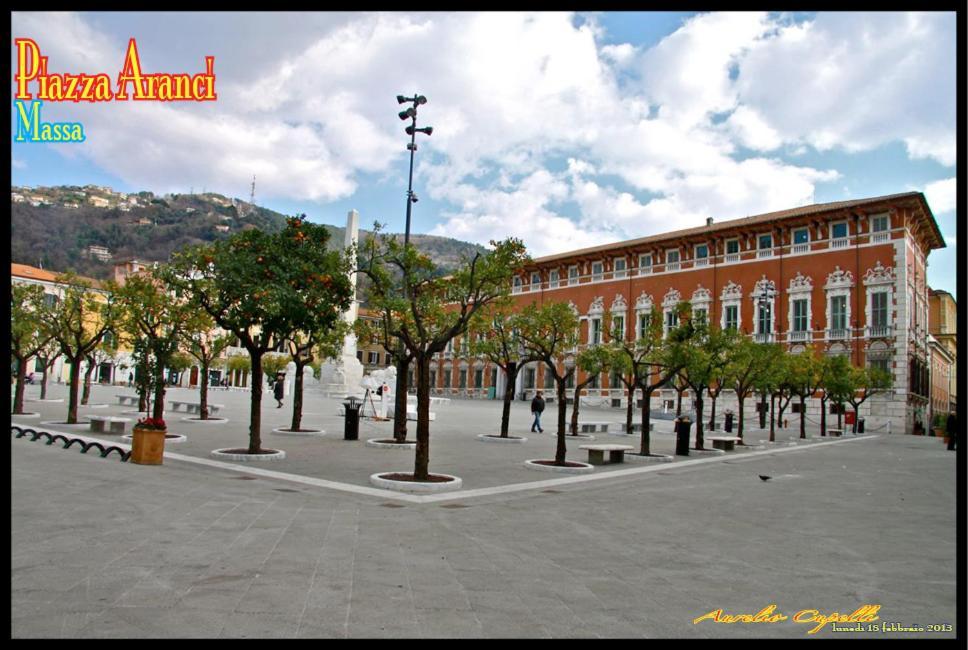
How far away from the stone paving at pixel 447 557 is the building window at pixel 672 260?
161ft

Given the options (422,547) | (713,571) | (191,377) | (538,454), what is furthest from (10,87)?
(191,377)

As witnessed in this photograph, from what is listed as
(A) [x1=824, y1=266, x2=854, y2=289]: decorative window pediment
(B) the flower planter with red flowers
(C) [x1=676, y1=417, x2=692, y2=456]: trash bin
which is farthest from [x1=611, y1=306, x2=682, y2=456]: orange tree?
(A) [x1=824, y1=266, x2=854, y2=289]: decorative window pediment

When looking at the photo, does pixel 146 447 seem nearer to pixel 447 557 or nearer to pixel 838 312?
pixel 447 557

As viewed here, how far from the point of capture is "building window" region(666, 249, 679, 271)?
6078 centimetres

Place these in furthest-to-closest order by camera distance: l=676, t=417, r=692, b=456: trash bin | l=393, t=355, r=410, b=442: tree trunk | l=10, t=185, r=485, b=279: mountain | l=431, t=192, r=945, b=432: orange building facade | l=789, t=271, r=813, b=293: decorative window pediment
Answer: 1. l=10, t=185, r=485, b=279: mountain
2. l=789, t=271, r=813, b=293: decorative window pediment
3. l=431, t=192, r=945, b=432: orange building facade
4. l=676, t=417, r=692, b=456: trash bin
5. l=393, t=355, r=410, b=442: tree trunk

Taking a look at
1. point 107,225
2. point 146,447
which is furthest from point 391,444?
point 107,225

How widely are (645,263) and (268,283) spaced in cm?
5305

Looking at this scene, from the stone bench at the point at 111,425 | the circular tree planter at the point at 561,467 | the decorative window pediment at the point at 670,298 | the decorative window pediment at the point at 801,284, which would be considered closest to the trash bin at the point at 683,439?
the circular tree planter at the point at 561,467

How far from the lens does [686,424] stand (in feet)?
69.5

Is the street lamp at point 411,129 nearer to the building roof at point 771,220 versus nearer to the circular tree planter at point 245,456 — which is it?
the circular tree planter at point 245,456

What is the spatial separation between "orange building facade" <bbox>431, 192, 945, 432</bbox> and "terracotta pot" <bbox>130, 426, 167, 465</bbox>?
31738 millimetres

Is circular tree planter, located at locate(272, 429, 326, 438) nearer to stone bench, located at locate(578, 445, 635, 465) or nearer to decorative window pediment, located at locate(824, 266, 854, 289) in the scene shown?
stone bench, located at locate(578, 445, 635, 465)

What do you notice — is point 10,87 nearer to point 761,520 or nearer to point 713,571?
point 713,571

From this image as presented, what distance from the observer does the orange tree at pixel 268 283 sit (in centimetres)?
1451
